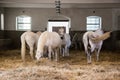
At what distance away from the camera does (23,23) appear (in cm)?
1756

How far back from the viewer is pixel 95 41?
8945mm

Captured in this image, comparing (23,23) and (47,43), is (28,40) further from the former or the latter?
(23,23)

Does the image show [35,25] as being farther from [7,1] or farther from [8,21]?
[7,1]

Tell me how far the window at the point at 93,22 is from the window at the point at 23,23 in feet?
12.7

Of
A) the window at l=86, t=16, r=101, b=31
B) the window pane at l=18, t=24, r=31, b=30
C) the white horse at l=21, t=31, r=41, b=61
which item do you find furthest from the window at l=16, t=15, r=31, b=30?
the white horse at l=21, t=31, r=41, b=61

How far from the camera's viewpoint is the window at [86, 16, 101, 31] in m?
17.5

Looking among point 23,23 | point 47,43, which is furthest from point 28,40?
point 23,23

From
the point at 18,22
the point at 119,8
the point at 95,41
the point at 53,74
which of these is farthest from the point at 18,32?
the point at 53,74

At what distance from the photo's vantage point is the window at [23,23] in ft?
57.5

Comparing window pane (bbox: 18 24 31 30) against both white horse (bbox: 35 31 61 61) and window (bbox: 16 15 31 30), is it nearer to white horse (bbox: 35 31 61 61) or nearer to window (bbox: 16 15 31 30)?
window (bbox: 16 15 31 30)

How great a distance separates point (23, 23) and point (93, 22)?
457cm

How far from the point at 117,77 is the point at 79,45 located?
10857 mm

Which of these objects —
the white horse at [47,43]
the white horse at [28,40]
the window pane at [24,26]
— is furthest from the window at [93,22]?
the white horse at [28,40]

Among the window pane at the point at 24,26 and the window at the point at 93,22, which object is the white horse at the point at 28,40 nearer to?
the window pane at the point at 24,26
